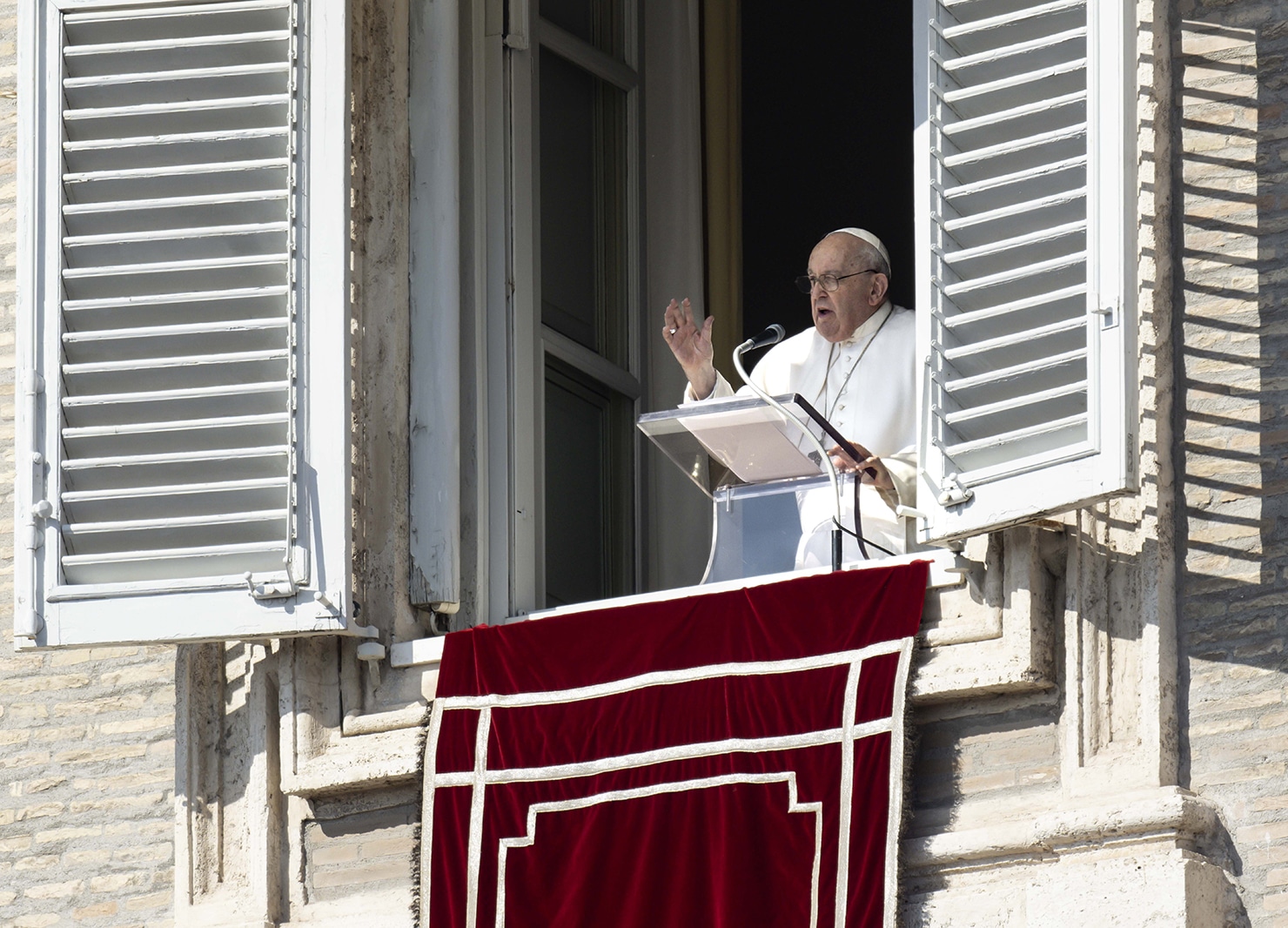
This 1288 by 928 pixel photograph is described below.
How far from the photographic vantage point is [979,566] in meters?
6.54

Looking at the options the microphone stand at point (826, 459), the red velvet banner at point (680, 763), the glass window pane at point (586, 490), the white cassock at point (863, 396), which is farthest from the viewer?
the glass window pane at point (586, 490)

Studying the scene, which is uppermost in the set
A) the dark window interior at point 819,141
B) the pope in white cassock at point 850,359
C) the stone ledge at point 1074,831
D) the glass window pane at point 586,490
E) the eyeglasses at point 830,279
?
the dark window interior at point 819,141

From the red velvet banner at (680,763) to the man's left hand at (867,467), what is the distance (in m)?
0.35

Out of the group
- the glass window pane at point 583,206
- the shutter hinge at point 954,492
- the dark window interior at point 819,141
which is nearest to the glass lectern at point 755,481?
the shutter hinge at point 954,492

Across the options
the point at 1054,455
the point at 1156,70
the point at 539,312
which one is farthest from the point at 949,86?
the point at 539,312

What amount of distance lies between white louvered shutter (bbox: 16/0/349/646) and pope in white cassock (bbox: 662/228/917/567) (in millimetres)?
929

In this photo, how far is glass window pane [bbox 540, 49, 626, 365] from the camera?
8078mm

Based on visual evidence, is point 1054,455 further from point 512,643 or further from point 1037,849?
point 512,643

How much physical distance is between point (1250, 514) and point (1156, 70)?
1.01 metres

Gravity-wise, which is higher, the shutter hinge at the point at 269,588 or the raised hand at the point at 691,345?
the raised hand at the point at 691,345

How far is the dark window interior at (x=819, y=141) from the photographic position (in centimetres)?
992

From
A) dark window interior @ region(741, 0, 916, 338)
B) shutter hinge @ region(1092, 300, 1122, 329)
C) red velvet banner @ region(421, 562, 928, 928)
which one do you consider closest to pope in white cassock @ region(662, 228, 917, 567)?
red velvet banner @ region(421, 562, 928, 928)

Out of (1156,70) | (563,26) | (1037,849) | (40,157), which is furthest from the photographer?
(563,26)

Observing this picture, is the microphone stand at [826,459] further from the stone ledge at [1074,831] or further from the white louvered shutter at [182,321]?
the white louvered shutter at [182,321]
